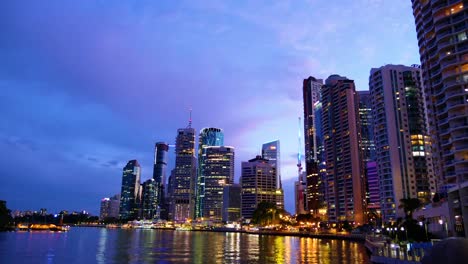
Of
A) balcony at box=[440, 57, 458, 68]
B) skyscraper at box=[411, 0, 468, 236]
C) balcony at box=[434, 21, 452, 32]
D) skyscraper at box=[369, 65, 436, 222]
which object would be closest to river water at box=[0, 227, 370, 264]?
skyscraper at box=[411, 0, 468, 236]

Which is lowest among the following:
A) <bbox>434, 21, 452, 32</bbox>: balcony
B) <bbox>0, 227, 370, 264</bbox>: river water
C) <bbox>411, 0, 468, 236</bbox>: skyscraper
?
<bbox>0, 227, 370, 264</bbox>: river water

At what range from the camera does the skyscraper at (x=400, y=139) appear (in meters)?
178

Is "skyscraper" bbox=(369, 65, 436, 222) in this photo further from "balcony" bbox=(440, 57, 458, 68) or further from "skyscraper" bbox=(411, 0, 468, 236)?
"balcony" bbox=(440, 57, 458, 68)

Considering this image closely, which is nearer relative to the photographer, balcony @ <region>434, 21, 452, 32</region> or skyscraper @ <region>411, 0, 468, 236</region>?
skyscraper @ <region>411, 0, 468, 236</region>

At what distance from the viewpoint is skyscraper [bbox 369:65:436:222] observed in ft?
585

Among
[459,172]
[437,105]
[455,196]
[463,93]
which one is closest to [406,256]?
[455,196]

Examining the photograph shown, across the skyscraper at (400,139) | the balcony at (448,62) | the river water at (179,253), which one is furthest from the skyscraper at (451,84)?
the skyscraper at (400,139)

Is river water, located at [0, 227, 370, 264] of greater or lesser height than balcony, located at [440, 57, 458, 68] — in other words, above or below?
below

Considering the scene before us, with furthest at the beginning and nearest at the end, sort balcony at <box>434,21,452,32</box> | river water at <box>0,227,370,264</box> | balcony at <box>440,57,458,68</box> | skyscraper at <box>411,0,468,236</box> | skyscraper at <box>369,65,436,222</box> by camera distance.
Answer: skyscraper at <box>369,65,436,222</box>
balcony at <box>434,21,452,32</box>
balcony at <box>440,57,458,68</box>
skyscraper at <box>411,0,468,236</box>
river water at <box>0,227,370,264</box>

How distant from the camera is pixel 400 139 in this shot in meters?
182

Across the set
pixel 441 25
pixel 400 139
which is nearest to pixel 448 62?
pixel 441 25

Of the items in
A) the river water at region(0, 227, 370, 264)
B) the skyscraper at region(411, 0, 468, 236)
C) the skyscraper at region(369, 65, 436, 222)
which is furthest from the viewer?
the skyscraper at region(369, 65, 436, 222)

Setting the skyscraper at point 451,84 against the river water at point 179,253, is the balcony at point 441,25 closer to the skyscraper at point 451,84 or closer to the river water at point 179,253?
the skyscraper at point 451,84

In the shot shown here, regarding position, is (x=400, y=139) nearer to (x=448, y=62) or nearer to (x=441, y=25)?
(x=448, y=62)
